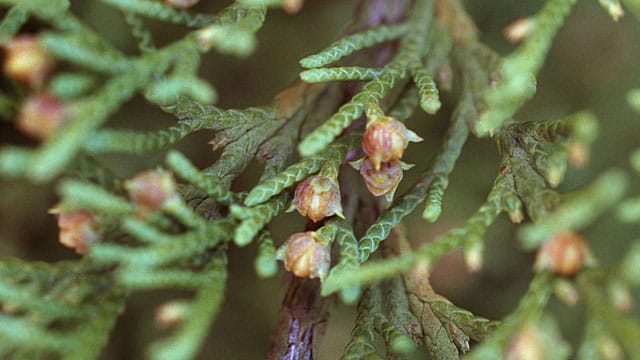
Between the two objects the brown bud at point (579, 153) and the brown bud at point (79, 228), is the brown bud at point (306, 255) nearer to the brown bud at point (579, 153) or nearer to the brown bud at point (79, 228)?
the brown bud at point (79, 228)

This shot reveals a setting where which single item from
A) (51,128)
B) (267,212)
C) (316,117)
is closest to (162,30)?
(316,117)

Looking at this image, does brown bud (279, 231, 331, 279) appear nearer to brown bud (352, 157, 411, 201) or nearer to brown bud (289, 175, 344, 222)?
brown bud (289, 175, 344, 222)

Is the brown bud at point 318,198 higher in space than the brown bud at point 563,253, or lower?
higher

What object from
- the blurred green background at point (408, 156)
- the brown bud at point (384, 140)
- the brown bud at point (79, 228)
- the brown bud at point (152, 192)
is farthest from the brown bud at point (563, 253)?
the blurred green background at point (408, 156)

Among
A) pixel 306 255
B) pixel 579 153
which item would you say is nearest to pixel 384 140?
pixel 306 255

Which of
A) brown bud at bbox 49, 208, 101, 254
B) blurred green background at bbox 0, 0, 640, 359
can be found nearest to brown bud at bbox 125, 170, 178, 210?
brown bud at bbox 49, 208, 101, 254
